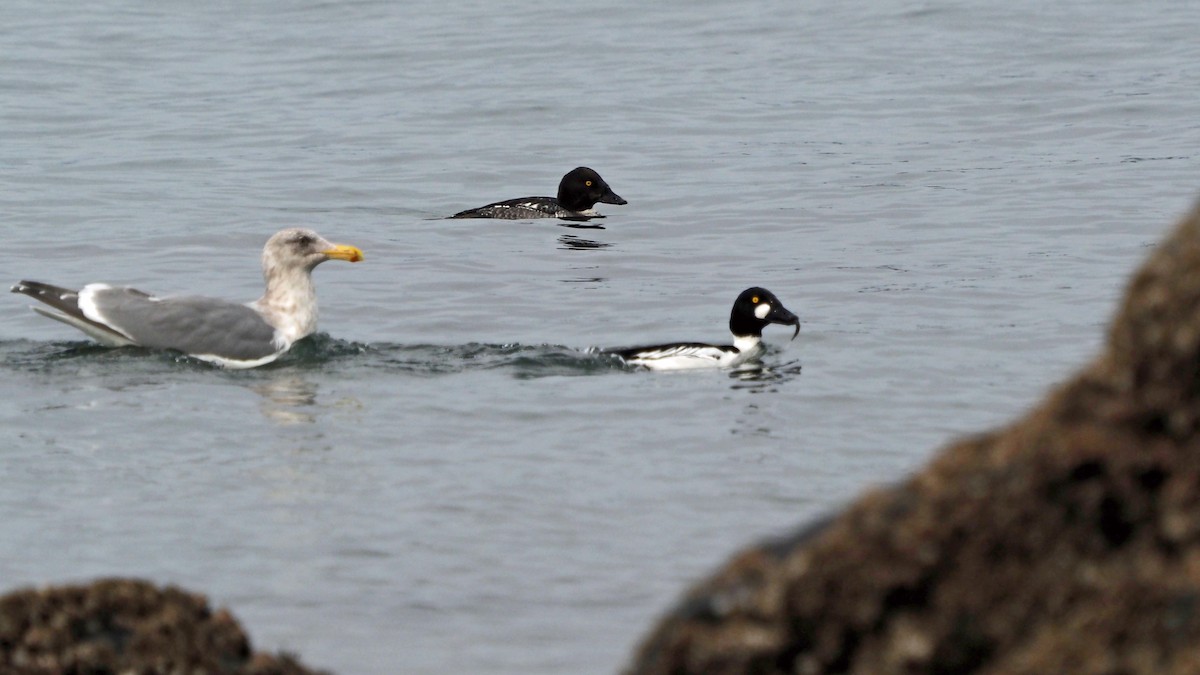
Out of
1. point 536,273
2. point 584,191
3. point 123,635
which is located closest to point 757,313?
point 536,273

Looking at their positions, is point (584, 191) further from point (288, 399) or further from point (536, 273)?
point (288, 399)

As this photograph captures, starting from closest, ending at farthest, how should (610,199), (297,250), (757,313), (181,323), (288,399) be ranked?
(288,399)
(181,323)
(297,250)
(757,313)
(610,199)

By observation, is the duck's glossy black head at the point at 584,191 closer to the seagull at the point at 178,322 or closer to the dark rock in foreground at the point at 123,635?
the seagull at the point at 178,322

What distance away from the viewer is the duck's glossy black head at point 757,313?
13766 millimetres

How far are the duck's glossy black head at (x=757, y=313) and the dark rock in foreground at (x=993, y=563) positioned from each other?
997 centimetres

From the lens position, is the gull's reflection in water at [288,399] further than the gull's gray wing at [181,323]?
No

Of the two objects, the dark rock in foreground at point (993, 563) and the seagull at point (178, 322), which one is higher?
the seagull at point (178, 322)

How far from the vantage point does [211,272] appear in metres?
18.0

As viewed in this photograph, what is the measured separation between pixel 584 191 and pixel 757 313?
311 inches

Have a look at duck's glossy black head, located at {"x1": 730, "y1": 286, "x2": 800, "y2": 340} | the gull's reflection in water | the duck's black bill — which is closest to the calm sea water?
the gull's reflection in water

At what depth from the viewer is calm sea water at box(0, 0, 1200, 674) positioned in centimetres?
843

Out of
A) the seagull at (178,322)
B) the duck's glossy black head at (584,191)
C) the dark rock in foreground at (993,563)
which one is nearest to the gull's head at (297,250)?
the seagull at (178,322)

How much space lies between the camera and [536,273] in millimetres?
17984

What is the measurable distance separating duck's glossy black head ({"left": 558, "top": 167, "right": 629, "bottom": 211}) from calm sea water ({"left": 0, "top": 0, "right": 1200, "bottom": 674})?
13.1 inches
